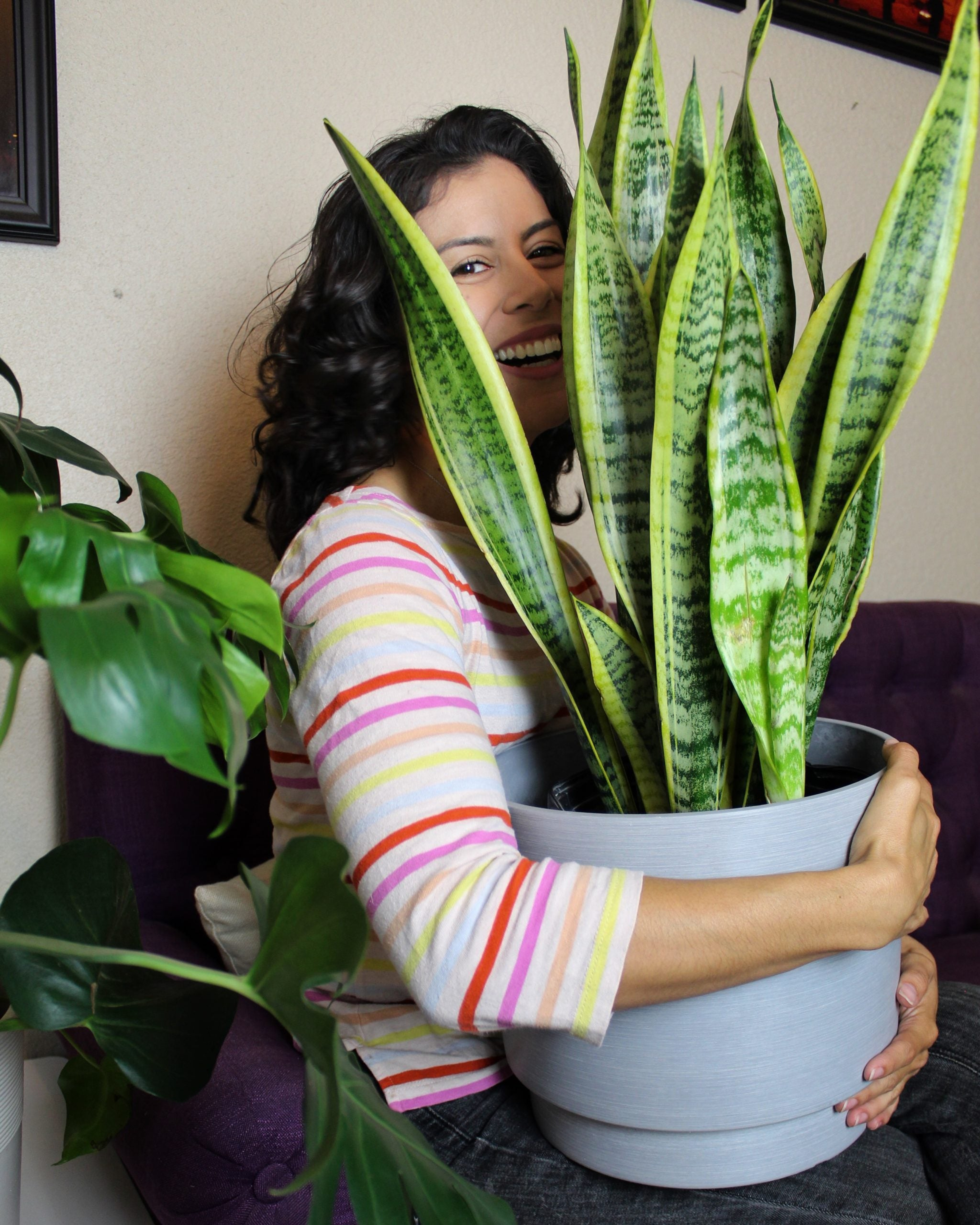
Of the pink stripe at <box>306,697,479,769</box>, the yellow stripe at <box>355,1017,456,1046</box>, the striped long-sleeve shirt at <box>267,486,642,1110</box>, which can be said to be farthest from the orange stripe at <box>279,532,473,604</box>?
the yellow stripe at <box>355,1017,456,1046</box>

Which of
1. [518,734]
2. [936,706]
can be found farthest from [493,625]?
[936,706]

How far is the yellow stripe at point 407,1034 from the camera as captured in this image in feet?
2.35

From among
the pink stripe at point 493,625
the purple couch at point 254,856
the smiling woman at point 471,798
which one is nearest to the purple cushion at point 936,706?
the purple couch at point 254,856

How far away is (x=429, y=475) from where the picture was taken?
2.75 feet

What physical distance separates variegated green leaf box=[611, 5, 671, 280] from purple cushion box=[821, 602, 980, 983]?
74 cm

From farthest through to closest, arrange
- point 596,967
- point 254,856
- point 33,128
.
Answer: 1. point 254,856
2. point 33,128
3. point 596,967

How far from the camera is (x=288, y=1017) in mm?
317

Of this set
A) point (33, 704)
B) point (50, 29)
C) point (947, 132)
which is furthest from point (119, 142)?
point (947, 132)

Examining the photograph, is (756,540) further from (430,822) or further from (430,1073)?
(430,1073)

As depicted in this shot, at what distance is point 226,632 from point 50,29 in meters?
0.70

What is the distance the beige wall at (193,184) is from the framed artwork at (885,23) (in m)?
0.29

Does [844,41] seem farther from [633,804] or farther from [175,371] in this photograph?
[633,804]

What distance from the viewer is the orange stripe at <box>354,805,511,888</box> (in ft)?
1.76

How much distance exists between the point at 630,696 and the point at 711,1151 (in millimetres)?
267
